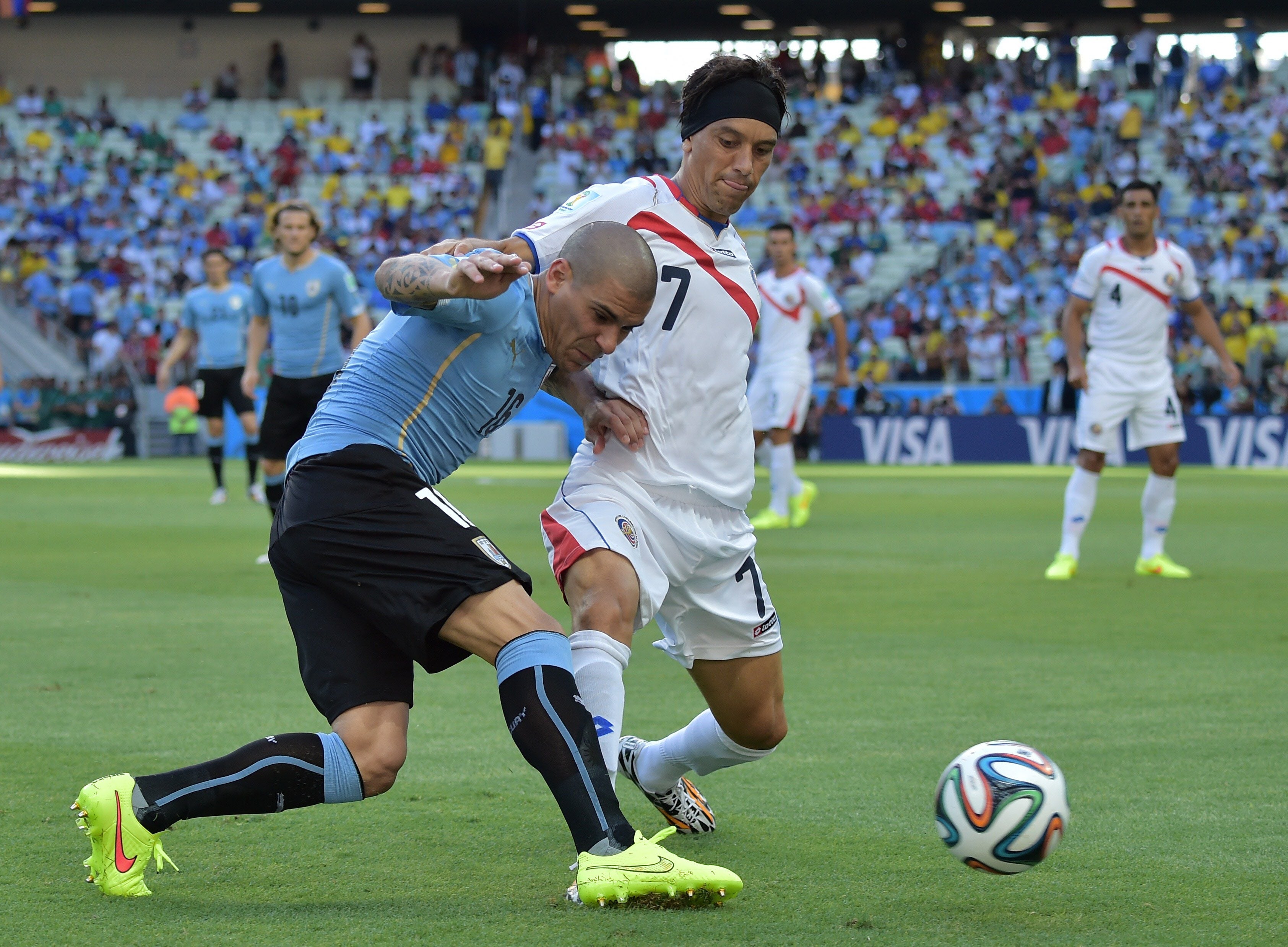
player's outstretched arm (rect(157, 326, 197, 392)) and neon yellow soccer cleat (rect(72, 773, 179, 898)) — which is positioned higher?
neon yellow soccer cleat (rect(72, 773, 179, 898))

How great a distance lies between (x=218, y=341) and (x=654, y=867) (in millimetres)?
14673

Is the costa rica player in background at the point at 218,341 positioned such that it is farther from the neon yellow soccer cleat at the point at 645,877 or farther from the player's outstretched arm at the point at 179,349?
the neon yellow soccer cleat at the point at 645,877

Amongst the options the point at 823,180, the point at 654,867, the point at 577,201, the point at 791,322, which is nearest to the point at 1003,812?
the point at 654,867

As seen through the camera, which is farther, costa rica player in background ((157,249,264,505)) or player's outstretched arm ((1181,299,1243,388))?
costa rica player in background ((157,249,264,505))

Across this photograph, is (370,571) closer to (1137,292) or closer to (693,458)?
(693,458)

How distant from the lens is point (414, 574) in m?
3.54

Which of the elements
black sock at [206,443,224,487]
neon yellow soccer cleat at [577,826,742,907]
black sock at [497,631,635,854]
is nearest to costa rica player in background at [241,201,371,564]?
black sock at [206,443,224,487]

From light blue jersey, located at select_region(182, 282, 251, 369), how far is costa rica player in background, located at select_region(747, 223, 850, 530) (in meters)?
5.97

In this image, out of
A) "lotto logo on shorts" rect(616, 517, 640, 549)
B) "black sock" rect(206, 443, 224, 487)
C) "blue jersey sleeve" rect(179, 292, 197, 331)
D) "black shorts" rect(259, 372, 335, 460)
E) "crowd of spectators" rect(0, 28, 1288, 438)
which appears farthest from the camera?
"crowd of spectators" rect(0, 28, 1288, 438)

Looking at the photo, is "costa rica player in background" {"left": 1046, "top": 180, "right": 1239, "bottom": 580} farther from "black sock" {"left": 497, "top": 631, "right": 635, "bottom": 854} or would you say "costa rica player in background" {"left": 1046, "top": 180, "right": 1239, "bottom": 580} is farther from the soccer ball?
"black sock" {"left": 497, "top": 631, "right": 635, "bottom": 854}

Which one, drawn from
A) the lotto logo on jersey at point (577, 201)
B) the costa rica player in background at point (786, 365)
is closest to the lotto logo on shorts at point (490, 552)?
the lotto logo on jersey at point (577, 201)

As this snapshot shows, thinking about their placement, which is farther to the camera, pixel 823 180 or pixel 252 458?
pixel 823 180

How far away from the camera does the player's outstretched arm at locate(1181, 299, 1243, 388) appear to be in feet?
36.0

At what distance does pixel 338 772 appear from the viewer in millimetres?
3697
